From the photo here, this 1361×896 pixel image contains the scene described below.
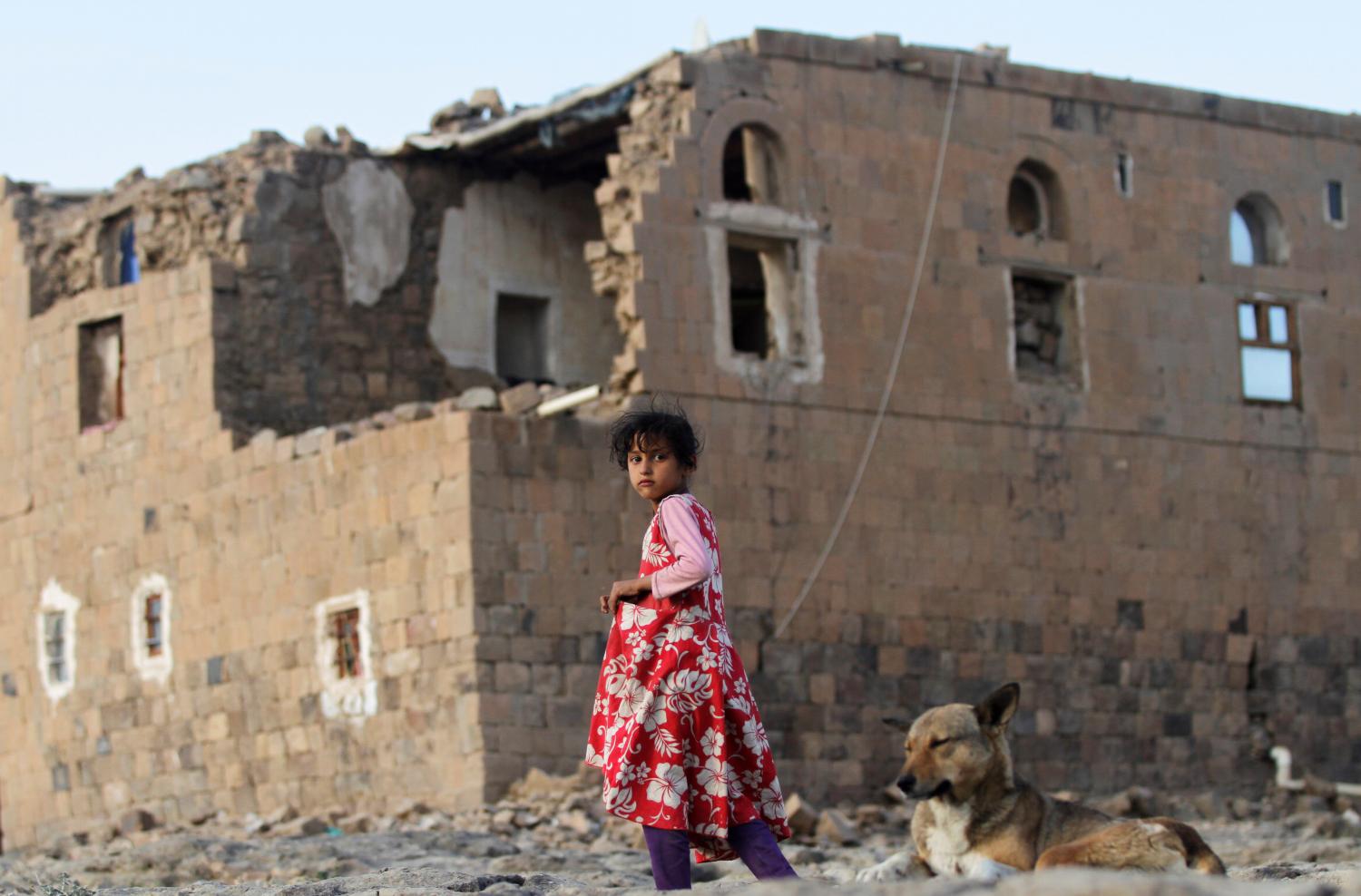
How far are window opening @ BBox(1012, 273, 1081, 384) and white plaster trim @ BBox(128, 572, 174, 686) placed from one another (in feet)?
23.2

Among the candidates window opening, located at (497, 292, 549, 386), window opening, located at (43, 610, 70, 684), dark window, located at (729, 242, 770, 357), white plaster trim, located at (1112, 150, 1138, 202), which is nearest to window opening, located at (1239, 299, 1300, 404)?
white plaster trim, located at (1112, 150, 1138, 202)

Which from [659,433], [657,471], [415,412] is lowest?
[657,471]

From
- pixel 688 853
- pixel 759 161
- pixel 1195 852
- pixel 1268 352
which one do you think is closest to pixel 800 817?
pixel 759 161

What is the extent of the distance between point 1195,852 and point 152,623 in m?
12.5

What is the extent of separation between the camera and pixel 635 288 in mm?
17312

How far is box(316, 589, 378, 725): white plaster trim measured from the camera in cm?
1733

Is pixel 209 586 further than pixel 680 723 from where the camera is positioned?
Yes

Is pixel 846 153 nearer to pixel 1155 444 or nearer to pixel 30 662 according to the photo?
pixel 1155 444

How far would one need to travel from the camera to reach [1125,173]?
2014cm

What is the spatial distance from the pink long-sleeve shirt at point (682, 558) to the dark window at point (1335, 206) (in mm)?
14744

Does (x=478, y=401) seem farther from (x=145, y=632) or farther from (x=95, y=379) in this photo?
(x=95, y=379)

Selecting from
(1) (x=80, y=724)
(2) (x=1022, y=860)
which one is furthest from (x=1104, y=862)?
(1) (x=80, y=724)

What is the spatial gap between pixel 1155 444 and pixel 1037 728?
8.80 feet

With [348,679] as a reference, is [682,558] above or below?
above
